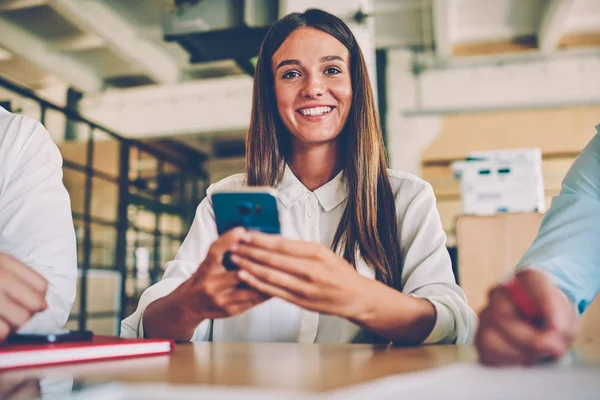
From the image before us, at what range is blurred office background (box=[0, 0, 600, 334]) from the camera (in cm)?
469

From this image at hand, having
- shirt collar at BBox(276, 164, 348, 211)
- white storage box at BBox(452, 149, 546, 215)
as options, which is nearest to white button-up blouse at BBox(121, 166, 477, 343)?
shirt collar at BBox(276, 164, 348, 211)

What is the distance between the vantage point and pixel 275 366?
57 centimetres

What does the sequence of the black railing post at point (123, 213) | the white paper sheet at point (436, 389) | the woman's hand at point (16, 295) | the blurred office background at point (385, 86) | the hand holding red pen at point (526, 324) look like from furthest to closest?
1. the blurred office background at point (385, 86)
2. the black railing post at point (123, 213)
3. the woman's hand at point (16, 295)
4. the hand holding red pen at point (526, 324)
5. the white paper sheet at point (436, 389)

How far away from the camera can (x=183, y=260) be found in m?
1.22

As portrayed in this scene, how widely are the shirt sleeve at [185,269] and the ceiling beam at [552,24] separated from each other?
4164 millimetres

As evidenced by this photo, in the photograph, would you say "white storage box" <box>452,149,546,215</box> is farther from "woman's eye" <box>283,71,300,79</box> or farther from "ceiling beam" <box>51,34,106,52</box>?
"ceiling beam" <box>51,34,106,52</box>

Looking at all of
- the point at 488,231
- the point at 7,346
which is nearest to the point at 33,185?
the point at 7,346

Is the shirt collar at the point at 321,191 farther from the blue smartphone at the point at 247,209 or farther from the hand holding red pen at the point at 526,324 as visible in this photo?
the hand holding red pen at the point at 526,324

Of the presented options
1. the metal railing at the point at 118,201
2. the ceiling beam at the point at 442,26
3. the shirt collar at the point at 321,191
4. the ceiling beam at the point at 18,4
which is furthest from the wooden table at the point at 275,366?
the ceiling beam at the point at 18,4

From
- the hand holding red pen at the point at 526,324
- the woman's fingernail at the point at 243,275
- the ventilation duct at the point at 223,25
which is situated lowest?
the hand holding red pen at the point at 526,324

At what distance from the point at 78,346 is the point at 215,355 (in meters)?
0.17

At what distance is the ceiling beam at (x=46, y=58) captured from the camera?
5.05 meters

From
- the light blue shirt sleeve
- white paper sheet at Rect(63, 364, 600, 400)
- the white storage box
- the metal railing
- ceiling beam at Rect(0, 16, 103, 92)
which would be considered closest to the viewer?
white paper sheet at Rect(63, 364, 600, 400)

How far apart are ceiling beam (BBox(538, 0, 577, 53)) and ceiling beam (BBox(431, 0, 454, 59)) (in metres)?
0.83
